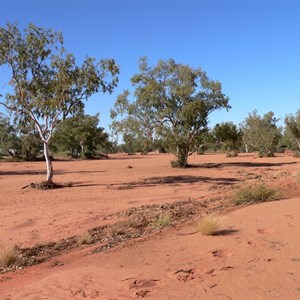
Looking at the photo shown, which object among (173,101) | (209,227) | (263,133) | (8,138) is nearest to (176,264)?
(209,227)

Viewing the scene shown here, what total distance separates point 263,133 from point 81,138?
26834 millimetres

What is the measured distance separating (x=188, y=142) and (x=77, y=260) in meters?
25.4

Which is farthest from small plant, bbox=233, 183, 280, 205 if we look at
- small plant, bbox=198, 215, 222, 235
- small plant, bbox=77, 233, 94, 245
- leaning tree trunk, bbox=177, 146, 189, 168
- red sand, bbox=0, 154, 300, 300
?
leaning tree trunk, bbox=177, 146, 189, 168

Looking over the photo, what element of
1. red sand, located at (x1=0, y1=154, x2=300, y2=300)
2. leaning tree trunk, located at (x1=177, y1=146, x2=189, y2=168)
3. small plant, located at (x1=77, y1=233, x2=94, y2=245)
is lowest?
small plant, located at (x1=77, y1=233, x2=94, y2=245)

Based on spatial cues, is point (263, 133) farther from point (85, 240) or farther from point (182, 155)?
point (85, 240)

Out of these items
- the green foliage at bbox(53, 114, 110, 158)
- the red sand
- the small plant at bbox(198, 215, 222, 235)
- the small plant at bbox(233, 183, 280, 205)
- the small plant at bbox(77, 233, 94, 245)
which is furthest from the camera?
the green foliage at bbox(53, 114, 110, 158)

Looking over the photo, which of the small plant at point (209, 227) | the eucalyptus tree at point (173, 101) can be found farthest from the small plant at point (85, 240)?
the eucalyptus tree at point (173, 101)

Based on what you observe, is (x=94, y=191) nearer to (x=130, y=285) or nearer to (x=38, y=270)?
(x=38, y=270)

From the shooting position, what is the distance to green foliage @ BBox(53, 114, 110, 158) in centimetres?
5519

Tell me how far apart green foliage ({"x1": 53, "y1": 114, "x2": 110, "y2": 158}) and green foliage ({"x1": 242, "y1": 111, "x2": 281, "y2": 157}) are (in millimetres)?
22942

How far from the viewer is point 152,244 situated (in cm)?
812

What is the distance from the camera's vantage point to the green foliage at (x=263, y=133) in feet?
192

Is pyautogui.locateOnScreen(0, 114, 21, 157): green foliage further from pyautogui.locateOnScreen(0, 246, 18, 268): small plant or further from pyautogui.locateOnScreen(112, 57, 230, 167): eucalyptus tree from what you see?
pyautogui.locateOnScreen(0, 246, 18, 268): small plant

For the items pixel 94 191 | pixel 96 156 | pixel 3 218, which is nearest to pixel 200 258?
pixel 3 218
